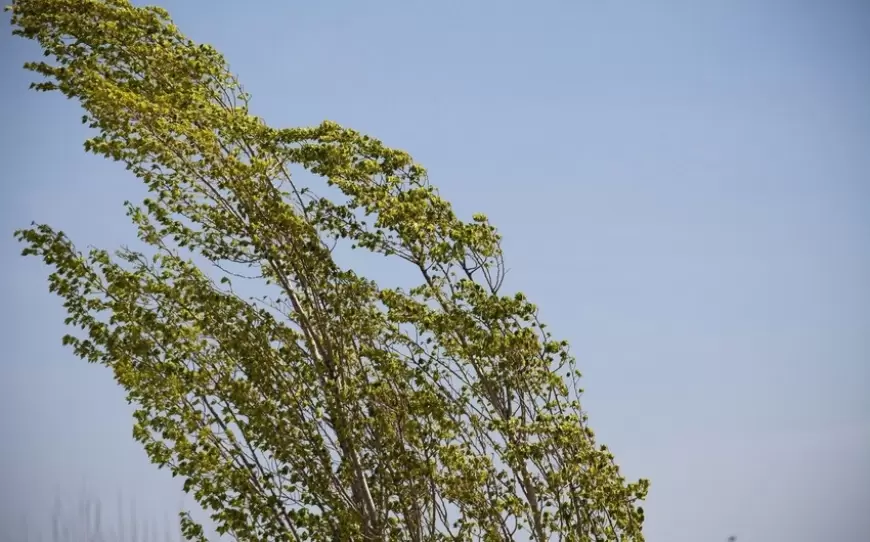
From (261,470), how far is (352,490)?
23.8 inches

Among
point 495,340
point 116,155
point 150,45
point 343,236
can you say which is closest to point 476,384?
point 495,340

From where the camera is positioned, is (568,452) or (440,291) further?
(440,291)

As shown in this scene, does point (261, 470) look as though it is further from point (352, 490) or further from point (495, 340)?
point (495, 340)

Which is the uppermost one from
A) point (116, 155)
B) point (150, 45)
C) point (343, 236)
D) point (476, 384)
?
point (150, 45)

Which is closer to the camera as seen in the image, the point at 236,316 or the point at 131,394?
the point at 131,394

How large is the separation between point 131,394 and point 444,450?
195cm

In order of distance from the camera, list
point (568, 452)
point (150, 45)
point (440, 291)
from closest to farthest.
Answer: point (568, 452) < point (440, 291) < point (150, 45)

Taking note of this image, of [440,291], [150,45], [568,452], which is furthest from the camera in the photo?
[150,45]

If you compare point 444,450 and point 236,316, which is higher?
point 236,316

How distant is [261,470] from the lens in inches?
229

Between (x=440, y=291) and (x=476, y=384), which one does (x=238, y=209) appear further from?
(x=476, y=384)

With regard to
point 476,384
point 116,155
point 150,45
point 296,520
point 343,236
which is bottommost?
point 296,520

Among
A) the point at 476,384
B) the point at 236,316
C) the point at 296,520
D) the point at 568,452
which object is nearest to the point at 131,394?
the point at 236,316

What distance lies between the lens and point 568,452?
5691 millimetres
